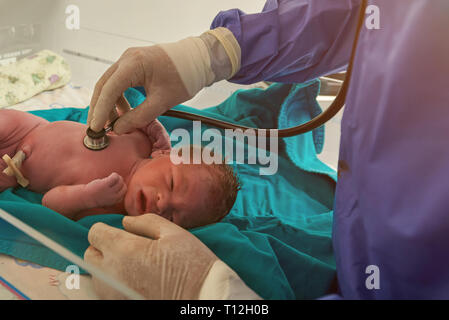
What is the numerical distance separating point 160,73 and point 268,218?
520 mm

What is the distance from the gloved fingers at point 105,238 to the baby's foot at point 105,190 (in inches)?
6.3

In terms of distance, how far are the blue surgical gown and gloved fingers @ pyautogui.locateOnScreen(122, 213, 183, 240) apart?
34 cm

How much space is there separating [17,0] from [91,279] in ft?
3.84

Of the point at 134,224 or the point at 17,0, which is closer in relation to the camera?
the point at 134,224

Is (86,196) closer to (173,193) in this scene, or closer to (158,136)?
(173,193)

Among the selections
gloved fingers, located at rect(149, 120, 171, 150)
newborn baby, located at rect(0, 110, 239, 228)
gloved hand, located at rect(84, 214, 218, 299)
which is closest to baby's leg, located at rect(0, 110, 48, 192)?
newborn baby, located at rect(0, 110, 239, 228)

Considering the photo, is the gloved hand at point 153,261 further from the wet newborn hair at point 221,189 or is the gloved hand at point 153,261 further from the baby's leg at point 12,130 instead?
the baby's leg at point 12,130

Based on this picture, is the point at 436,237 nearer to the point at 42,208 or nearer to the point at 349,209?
the point at 349,209

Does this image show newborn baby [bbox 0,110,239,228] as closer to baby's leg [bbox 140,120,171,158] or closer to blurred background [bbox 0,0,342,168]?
baby's leg [bbox 140,120,171,158]

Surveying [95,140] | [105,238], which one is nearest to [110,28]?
[95,140]

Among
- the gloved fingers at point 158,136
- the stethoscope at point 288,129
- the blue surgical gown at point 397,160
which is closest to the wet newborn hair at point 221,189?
the gloved fingers at point 158,136

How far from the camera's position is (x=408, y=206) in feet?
1.98
